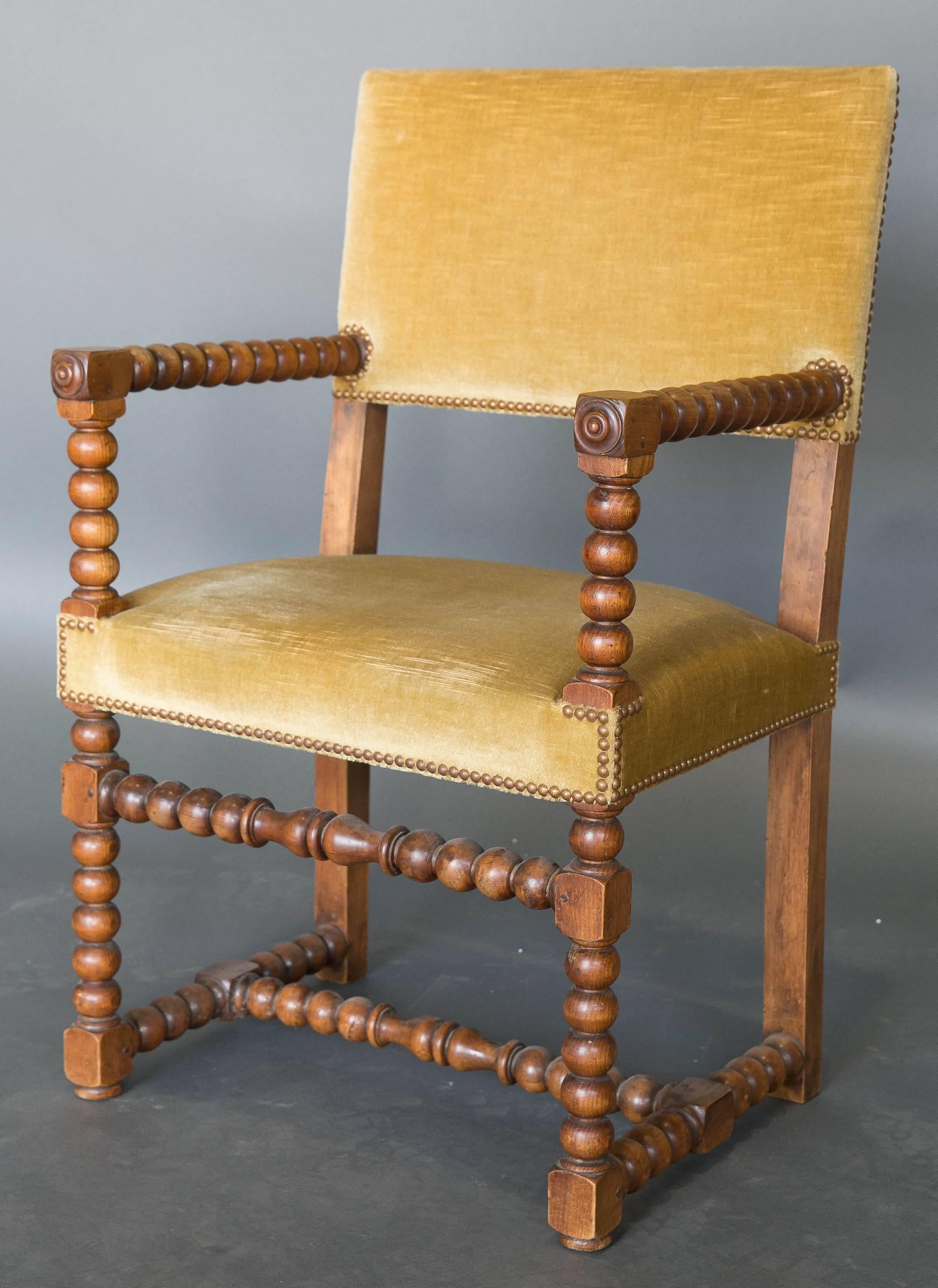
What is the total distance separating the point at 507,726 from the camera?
174 cm

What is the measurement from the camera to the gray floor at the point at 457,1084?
182 centimetres

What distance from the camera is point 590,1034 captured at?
1809mm

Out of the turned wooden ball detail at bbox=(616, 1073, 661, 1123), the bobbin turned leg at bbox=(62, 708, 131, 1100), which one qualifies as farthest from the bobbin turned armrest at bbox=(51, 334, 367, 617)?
the turned wooden ball detail at bbox=(616, 1073, 661, 1123)

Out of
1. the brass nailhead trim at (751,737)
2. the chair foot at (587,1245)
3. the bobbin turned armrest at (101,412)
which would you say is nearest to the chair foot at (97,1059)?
the bobbin turned armrest at (101,412)

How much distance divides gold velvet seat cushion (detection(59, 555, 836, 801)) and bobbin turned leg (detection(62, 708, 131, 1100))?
0.10 metres

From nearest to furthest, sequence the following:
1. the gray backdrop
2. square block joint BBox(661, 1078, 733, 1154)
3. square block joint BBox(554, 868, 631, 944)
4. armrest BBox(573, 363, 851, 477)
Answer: armrest BBox(573, 363, 851, 477) < square block joint BBox(554, 868, 631, 944) < the gray backdrop < square block joint BBox(661, 1078, 733, 1154)

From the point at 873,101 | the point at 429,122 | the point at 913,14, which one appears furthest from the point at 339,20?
the point at 873,101

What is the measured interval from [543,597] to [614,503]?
37 cm

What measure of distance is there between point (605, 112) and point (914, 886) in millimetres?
1288

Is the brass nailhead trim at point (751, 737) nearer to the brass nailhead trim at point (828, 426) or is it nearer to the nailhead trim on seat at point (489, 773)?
the nailhead trim on seat at point (489, 773)

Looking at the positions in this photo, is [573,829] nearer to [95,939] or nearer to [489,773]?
[489,773]

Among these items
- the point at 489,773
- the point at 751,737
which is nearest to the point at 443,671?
the point at 489,773

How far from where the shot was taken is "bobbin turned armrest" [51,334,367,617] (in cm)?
196

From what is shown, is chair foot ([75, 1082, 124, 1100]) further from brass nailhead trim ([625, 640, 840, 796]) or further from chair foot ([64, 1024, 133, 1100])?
brass nailhead trim ([625, 640, 840, 796])
